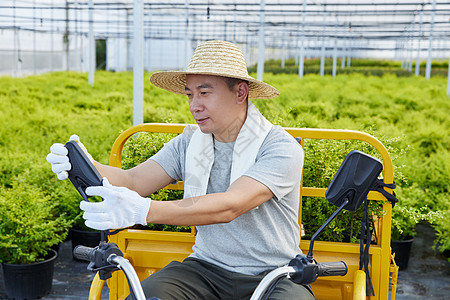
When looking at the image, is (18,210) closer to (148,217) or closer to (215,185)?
(215,185)

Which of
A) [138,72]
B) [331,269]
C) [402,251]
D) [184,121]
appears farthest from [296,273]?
[184,121]

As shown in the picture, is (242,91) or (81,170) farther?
(242,91)

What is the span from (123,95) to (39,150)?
5142 mm

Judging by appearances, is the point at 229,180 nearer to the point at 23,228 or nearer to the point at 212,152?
the point at 212,152

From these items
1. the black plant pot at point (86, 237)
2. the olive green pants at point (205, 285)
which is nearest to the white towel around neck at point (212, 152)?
the olive green pants at point (205, 285)

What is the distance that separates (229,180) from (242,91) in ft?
1.09

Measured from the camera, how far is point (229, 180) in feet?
6.09

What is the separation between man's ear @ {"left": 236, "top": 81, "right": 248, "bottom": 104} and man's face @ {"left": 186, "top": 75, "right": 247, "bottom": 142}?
12 mm

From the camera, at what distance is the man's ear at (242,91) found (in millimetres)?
1849

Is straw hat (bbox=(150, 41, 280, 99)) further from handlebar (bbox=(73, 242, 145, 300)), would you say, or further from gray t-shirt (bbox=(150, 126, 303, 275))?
handlebar (bbox=(73, 242, 145, 300))

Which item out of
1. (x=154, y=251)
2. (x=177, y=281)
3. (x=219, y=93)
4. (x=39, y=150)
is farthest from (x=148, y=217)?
(x=39, y=150)

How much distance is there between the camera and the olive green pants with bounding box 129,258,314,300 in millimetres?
1646

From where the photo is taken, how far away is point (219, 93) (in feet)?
5.89

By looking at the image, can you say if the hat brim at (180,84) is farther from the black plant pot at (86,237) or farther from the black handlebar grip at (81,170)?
the black plant pot at (86,237)
